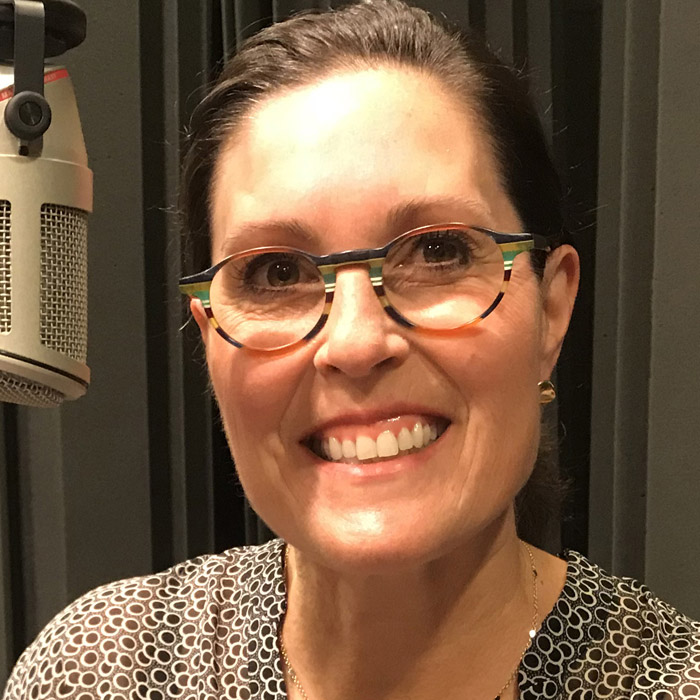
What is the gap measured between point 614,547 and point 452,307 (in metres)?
0.72

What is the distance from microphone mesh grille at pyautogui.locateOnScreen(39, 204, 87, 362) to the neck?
1.23ft

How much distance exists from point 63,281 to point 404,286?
0.32 meters

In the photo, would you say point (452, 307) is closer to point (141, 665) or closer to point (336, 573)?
point (336, 573)

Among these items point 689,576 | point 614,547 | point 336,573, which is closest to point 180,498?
point 336,573

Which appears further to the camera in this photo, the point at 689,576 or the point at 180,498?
the point at 180,498

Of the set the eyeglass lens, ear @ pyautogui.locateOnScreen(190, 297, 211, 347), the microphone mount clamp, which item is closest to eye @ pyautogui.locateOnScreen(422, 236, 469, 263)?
the eyeglass lens

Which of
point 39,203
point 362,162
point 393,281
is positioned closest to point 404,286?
point 393,281

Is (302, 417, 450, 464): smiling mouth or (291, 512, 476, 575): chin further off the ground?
(302, 417, 450, 464): smiling mouth

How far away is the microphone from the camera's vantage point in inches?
25.8

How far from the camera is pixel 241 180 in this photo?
776 mm

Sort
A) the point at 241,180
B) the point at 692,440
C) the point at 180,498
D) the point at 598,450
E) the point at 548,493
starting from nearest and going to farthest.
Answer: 1. the point at 241,180
2. the point at 548,493
3. the point at 692,440
4. the point at 598,450
5. the point at 180,498

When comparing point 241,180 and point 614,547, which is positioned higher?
point 241,180

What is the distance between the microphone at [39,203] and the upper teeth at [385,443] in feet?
0.84

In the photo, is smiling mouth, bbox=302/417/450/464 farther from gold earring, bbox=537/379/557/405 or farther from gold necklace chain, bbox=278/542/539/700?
gold necklace chain, bbox=278/542/539/700
